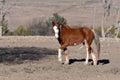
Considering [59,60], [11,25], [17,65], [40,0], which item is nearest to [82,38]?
[59,60]

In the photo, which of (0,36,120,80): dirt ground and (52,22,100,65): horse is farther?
(52,22,100,65): horse

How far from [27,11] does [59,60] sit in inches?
3091

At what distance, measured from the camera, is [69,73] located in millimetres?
18688

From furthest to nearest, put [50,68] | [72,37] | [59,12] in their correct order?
[59,12]
[72,37]
[50,68]

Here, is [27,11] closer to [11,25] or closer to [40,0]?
[11,25]

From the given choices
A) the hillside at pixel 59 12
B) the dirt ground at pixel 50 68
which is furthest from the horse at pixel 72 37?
the hillside at pixel 59 12

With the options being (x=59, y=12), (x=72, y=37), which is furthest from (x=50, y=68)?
(x=59, y=12)

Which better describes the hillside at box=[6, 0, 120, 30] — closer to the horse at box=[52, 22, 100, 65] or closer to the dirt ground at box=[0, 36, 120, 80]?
the dirt ground at box=[0, 36, 120, 80]

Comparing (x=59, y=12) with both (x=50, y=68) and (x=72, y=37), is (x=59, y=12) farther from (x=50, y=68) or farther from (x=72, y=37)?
(x=50, y=68)

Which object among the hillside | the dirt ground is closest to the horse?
the dirt ground

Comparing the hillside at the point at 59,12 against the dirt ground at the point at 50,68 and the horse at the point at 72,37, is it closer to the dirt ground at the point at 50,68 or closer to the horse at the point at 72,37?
the dirt ground at the point at 50,68

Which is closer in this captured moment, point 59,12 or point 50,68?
point 50,68

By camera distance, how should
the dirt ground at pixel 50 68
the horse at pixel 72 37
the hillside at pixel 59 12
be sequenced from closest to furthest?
the dirt ground at pixel 50 68 < the horse at pixel 72 37 < the hillside at pixel 59 12

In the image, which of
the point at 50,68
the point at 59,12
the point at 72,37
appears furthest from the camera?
the point at 59,12
